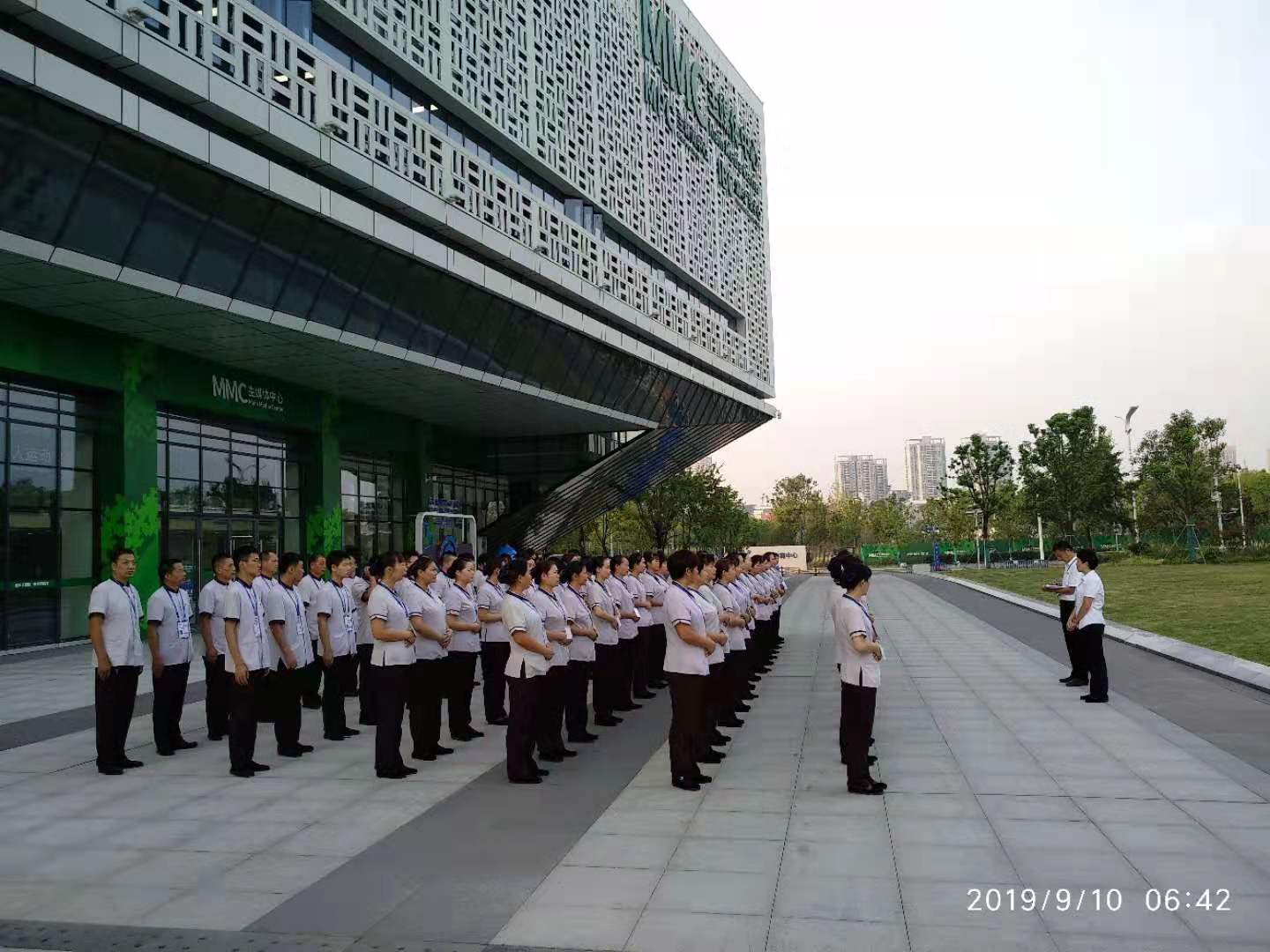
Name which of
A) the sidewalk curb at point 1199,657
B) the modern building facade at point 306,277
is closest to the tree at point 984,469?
the modern building facade at point 306,277

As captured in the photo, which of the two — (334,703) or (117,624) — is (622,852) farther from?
(117,624)

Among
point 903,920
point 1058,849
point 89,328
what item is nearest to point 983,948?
point 903,920

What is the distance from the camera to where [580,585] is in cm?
924

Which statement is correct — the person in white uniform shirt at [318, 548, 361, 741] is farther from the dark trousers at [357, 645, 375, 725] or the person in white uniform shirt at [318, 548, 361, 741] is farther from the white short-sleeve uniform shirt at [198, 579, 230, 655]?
the white short-sleeve uniform shirt at [198, 579, 230, 655]

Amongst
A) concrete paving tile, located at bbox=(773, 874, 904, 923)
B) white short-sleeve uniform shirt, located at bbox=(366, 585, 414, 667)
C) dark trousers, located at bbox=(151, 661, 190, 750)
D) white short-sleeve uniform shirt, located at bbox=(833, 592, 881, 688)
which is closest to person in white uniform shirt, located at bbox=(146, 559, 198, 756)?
dark trousers, located at bbox=(151, 661, 190, 750)

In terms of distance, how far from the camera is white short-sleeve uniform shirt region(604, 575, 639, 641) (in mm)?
10242

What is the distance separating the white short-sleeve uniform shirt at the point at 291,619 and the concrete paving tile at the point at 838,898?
5.30 metres

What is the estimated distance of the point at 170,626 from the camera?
8359 millimetres

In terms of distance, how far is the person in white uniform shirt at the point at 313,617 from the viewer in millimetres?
9141

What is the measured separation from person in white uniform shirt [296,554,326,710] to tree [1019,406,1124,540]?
50.6 meters

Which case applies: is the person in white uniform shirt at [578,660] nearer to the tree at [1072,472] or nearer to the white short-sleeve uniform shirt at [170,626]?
the white short-sleeve uniform shirt at [170,626]

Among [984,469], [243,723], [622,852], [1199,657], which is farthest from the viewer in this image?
[984,469]

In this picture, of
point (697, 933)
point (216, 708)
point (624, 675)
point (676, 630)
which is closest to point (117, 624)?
point (216, 708)

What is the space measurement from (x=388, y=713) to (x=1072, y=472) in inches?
2087
